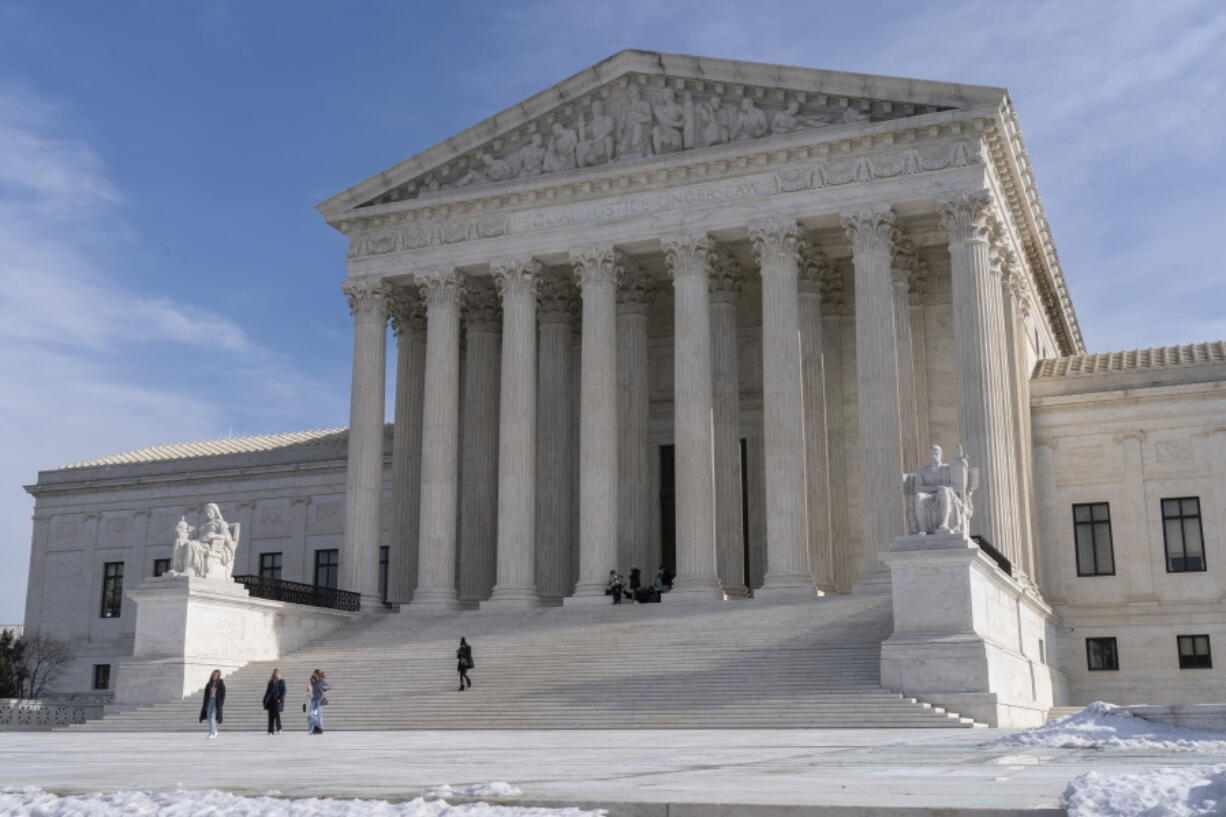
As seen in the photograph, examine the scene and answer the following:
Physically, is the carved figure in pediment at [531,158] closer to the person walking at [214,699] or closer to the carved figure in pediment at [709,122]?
the carved figure in pediment at [709,122]

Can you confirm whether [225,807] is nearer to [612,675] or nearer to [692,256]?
[612,675]

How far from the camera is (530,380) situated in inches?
1639

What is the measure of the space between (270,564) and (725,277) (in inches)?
973

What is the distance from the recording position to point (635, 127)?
41188 mm

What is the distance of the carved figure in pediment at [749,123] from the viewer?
39.6m

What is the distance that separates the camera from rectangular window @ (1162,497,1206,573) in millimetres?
39812

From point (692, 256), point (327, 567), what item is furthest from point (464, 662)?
point (327, 567)

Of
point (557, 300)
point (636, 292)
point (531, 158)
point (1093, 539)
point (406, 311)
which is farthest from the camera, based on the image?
point (406, 311)

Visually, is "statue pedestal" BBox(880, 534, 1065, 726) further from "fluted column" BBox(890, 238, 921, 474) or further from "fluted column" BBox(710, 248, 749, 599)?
"fluted column" BBox(710, 248, 749, 599)

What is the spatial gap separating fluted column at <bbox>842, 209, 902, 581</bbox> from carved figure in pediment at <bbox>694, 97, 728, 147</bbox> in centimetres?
501

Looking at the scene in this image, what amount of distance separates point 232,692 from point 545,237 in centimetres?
1695

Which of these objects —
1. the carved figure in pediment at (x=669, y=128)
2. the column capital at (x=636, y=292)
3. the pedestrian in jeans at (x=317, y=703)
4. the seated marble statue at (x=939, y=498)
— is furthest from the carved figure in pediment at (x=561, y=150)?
the pedestrian in jeans at (x=317, y=703)

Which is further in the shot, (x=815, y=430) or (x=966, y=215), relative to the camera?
(x=815, y=430)

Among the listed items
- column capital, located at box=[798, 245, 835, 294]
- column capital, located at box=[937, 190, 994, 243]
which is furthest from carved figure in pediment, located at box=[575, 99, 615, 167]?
column capital, located at box=[937, 190, 994, 243]
